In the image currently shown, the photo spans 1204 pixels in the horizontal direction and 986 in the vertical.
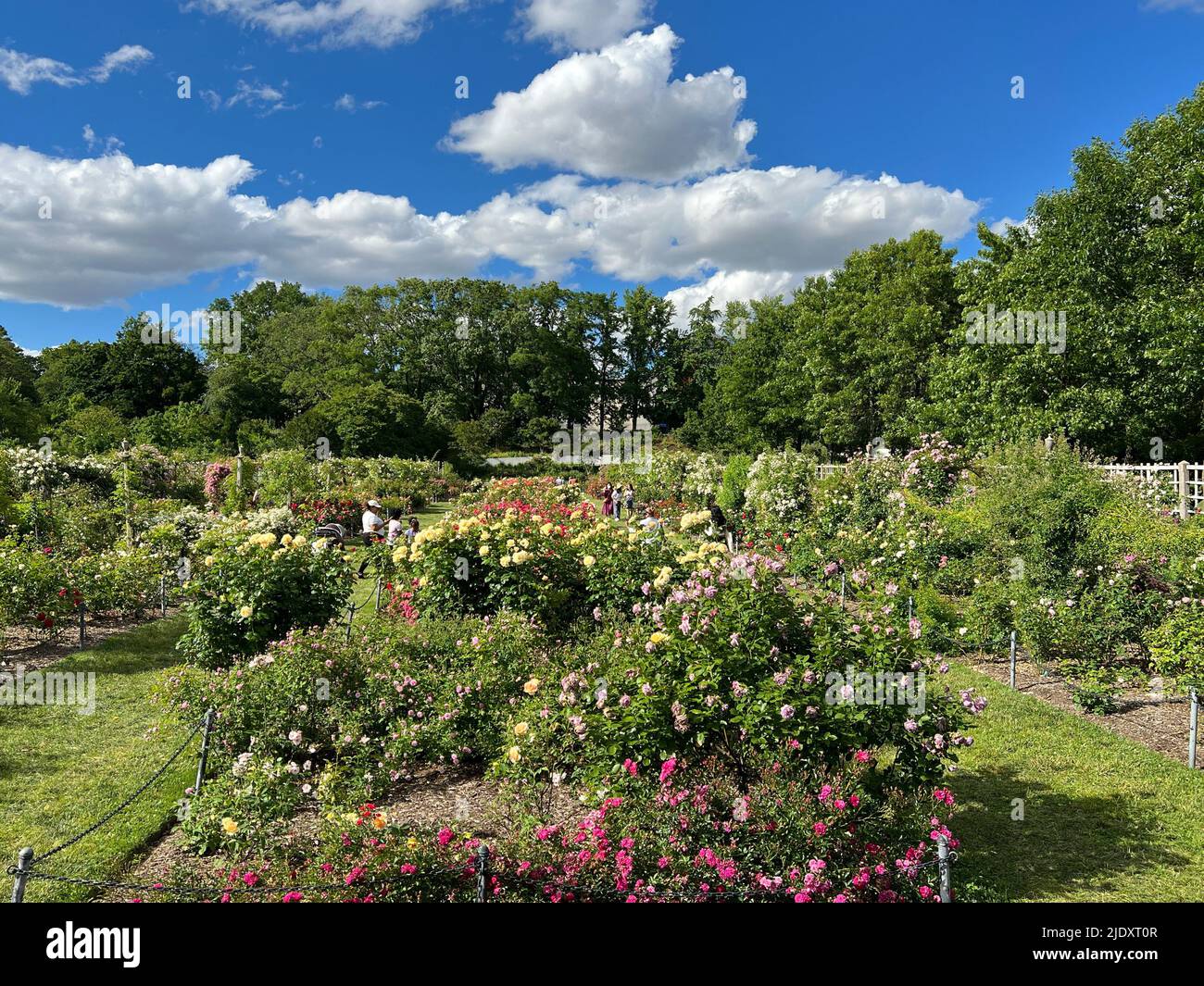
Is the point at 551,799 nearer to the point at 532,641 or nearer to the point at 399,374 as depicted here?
the point at 532,641

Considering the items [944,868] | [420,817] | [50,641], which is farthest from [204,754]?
[50,641]

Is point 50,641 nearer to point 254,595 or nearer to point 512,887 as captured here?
point 254,595

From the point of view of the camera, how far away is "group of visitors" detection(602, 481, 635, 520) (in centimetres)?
2088

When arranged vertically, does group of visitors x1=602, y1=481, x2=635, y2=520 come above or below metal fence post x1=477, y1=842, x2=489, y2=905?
above

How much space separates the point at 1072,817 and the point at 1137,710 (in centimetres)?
270

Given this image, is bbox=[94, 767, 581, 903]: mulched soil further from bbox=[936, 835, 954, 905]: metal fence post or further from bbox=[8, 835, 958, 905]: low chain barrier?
bbox=[936, 835, 954, 905]: metal fence post

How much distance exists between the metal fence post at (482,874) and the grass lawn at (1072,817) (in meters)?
2.46

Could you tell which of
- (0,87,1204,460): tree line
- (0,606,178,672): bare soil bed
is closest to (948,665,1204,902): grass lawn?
(0,606,178,672): bare soil bed

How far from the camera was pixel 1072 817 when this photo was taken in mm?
5305

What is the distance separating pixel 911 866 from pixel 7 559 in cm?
983

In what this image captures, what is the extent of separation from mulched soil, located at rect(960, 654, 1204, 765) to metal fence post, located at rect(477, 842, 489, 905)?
569cm

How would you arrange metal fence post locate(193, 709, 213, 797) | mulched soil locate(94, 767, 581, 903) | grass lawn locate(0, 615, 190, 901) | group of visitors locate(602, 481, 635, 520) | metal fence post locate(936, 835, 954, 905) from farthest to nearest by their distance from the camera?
A: 1. group of visitors locate(602, 481, 635, 520)
2. metal fence post locate(193, 709, 213, 797)
3. grass lawn locate(0, 615, 190, 901)
4. mulched soil locate(94, 767, 581, 903)
5. metal fence post locate(936, 835, 954, 905)

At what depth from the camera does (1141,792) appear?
5.62 metres
